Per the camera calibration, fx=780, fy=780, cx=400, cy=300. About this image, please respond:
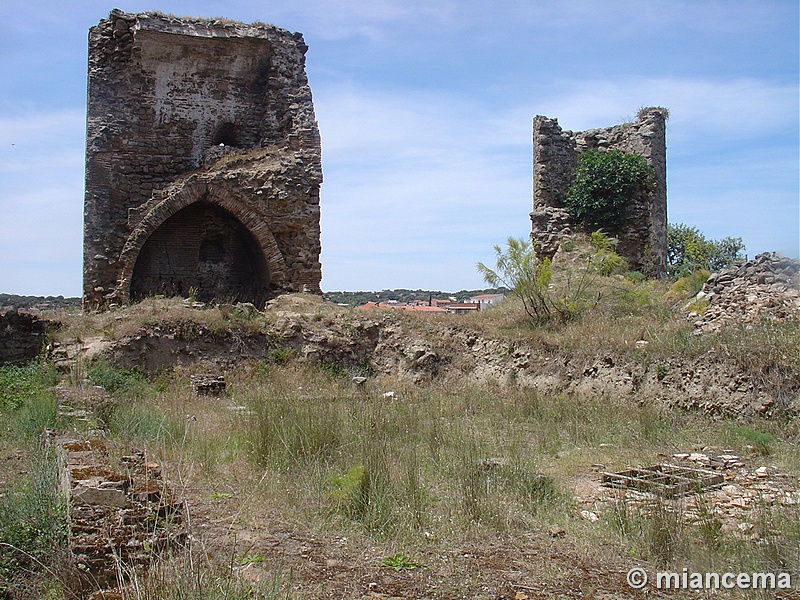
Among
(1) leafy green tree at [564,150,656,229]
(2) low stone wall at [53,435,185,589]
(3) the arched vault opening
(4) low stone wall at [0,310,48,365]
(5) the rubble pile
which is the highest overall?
(1) leafy green tree at [564,150,656,229]

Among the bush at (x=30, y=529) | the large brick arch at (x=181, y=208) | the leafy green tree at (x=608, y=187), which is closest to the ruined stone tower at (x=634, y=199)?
the leafy green tree at (x=608, y=187)

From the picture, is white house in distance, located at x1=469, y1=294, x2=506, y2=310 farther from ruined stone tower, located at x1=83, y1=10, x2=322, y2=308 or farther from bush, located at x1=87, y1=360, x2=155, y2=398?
bush, located at x1=87, y1=360, x2=155, y2=398

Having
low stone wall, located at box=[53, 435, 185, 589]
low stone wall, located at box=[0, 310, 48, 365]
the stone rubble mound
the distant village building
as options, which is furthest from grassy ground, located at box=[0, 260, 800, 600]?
the distant village building

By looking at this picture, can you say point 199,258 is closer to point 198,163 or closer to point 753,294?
point 198,163

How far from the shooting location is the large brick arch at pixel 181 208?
1877 cm

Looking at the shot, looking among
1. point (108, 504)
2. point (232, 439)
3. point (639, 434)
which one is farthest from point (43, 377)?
point (639, 434)

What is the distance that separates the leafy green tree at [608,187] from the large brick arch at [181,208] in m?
8.60

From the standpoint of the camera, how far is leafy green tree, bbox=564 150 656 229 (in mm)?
21391

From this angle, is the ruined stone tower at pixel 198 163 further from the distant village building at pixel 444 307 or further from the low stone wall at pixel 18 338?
the low stone wall at pixel 18 338

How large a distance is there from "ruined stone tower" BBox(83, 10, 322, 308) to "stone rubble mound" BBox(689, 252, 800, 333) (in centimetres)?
957

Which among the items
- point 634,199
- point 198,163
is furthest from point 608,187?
point 198,163

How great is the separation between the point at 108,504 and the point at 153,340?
9842 millimetres

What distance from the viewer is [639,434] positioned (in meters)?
9.91

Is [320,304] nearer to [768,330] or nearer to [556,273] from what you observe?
[556,273]
